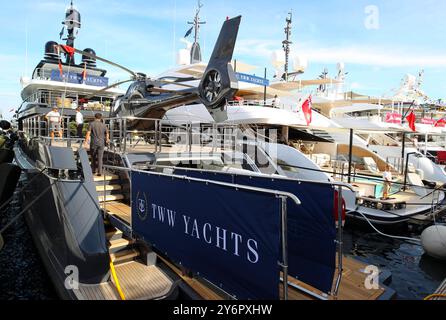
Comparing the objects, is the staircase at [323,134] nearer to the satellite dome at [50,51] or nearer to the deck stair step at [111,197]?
the deck stair step at [111,197]

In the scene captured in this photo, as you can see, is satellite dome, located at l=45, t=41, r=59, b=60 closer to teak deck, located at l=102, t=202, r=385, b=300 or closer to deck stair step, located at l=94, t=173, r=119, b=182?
deck stair step, located at l=94, t=173, r=119, b=182

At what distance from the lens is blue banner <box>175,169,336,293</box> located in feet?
13.2

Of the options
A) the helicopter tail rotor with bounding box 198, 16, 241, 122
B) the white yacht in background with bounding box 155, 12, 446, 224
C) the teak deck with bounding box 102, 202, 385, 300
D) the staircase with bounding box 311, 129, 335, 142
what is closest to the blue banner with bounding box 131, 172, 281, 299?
the teak deck with bounding box 102, 202, 385, 300

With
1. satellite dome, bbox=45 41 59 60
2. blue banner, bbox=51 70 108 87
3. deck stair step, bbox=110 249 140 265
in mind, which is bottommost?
deck stair step, bbox=110 249 140 265

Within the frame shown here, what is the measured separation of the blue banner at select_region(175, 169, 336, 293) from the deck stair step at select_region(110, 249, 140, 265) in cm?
287

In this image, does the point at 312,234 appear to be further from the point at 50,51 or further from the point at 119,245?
the point at 50,51

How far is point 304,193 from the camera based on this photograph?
14.1 ft

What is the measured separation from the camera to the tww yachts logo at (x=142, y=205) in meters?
5.14

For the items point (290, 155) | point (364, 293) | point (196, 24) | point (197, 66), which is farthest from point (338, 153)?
point (196, 24)

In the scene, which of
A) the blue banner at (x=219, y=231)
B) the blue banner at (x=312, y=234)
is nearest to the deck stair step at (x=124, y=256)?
the blue banner at (x=219, y=231)

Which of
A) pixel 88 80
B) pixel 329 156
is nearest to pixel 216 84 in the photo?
pixel 329 156
